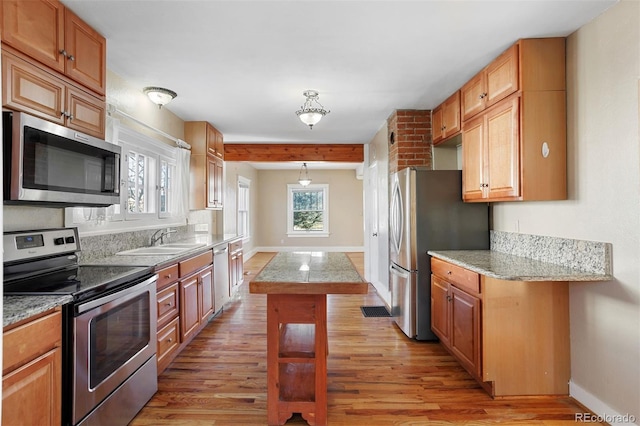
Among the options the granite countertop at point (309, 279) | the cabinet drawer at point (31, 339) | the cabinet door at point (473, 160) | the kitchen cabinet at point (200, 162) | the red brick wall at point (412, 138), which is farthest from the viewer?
the kitchen cabinet at point (200, 162)

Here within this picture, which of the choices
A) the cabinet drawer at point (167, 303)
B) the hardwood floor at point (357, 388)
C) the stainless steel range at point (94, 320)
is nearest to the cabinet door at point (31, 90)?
the stainless steel range at point (94, 320)

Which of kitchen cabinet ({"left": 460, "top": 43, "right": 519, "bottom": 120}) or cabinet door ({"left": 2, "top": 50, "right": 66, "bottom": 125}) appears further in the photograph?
kitchen cabinet ({"left": 460, "top": 43, "right": 519, "bottom": 120})

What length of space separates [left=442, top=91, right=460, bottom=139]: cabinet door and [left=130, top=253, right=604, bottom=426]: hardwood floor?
203cm

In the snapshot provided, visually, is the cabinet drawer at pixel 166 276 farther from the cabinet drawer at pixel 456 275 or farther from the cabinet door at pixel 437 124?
the cabinet door at pixel 437 124

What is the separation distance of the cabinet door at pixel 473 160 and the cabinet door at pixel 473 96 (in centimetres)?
8

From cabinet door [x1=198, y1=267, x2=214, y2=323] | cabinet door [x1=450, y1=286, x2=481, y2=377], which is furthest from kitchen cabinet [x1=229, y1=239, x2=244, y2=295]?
cabinet door [x1=450, y1=286, x2=481, y2=377]

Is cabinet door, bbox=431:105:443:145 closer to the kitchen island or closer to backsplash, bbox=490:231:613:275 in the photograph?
backsplash, bbox=490:231:613:275

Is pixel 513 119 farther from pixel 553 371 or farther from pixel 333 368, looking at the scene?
pixel 333 368

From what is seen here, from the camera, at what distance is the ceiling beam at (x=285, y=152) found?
5.80 meters

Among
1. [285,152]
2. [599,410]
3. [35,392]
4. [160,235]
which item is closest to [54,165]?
[35,392]

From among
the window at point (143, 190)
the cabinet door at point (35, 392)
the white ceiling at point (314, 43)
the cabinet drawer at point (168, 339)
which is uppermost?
the white ceiling at point (314, 43)

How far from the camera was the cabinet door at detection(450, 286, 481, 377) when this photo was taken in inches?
92.6

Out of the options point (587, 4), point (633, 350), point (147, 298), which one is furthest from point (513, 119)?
point (147, 298)

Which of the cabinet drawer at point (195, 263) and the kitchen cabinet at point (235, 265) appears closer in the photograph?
the cabinet drawer at point (195, 263)
